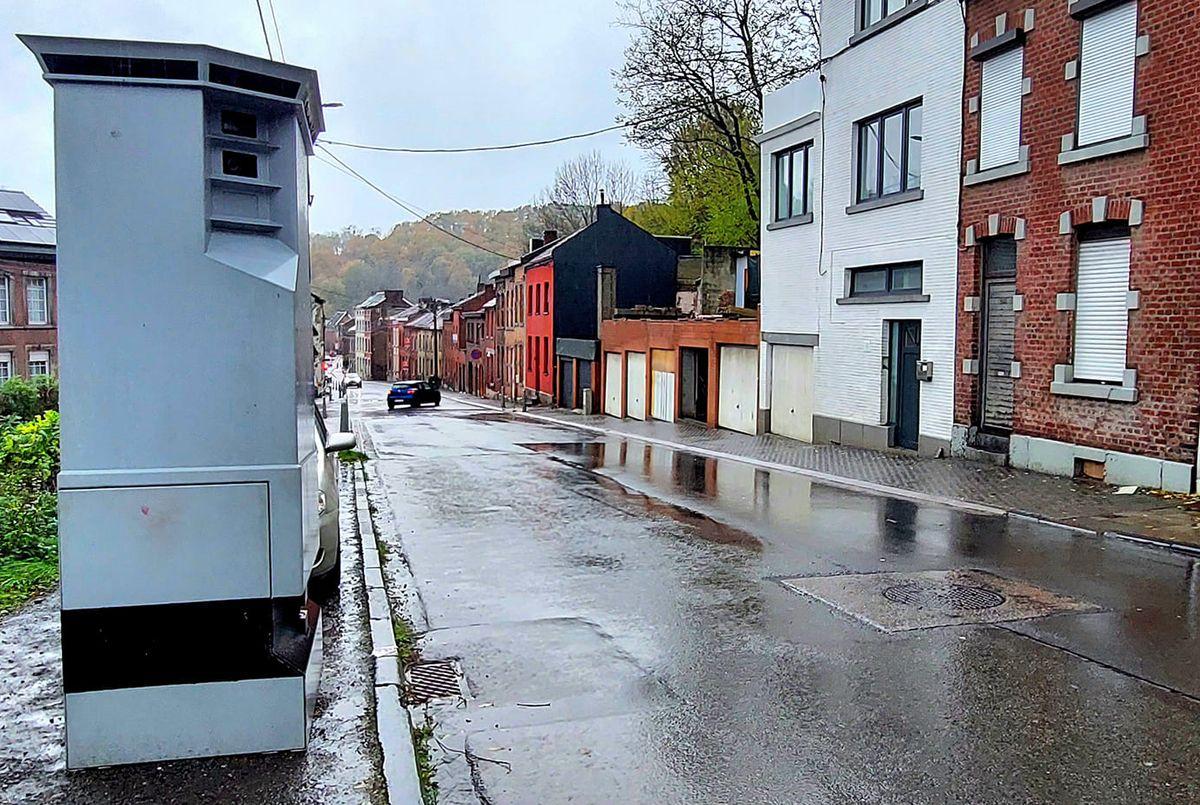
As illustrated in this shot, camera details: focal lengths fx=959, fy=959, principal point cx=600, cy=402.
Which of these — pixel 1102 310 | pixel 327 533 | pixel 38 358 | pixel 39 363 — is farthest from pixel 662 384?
pixel 327 533

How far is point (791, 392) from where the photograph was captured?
23.3 meters

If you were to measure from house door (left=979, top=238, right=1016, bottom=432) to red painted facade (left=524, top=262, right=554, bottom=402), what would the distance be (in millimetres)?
32701

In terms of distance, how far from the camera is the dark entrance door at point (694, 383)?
29.8m

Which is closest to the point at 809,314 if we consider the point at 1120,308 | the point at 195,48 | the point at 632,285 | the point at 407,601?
the point at 1120,308

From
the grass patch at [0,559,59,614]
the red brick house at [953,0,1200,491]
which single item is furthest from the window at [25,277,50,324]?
the red brick house at [953,0,1200,491]

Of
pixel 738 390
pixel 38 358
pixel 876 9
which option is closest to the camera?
pixel 876 9

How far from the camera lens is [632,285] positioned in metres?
47.0

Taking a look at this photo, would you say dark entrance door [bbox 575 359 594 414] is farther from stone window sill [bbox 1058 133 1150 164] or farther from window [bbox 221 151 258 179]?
window [bbox 221 151 258 179]

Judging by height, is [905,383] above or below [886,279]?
below

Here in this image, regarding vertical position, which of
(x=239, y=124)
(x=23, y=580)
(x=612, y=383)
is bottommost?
(x=23, y=580)

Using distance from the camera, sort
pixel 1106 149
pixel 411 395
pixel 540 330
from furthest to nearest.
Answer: pixel 411 395, pixel 540 330, pixel 1106 149

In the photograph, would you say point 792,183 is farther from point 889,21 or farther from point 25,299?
point 25,299

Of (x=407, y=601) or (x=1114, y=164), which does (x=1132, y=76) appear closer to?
(x=1114, y=164)

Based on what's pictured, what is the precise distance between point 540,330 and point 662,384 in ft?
63.0
